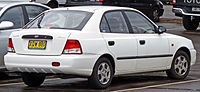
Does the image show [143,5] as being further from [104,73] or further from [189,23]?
[104,73]

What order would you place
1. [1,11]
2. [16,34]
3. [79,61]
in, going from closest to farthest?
[79,61]
[16,34]
[1,11]

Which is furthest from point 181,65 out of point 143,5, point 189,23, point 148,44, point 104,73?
point 143,5

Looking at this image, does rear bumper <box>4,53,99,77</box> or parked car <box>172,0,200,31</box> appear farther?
parked car <box>172,0,200,31</box>

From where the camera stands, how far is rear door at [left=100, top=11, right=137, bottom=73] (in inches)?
428

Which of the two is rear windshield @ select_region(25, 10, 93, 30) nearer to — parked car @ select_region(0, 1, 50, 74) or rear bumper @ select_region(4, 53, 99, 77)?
rear bumper @ select_region(4, 53, 99, 77)

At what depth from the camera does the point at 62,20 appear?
10945 millimetres

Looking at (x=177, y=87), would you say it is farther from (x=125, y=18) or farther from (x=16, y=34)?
(x=16, y=34)

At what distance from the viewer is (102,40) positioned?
10.6 meters

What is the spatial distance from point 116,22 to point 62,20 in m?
0.94

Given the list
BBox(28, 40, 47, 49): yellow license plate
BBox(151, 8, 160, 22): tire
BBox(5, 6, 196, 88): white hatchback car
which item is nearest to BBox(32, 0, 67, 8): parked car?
BBox(151, 8, 160, 22): tire

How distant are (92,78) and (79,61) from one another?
0.42m

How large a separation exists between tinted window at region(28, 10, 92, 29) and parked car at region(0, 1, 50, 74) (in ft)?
3.42

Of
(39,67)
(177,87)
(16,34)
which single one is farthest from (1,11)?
(177,87)

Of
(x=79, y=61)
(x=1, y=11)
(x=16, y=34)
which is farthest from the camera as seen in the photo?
(x=1, y=11)
